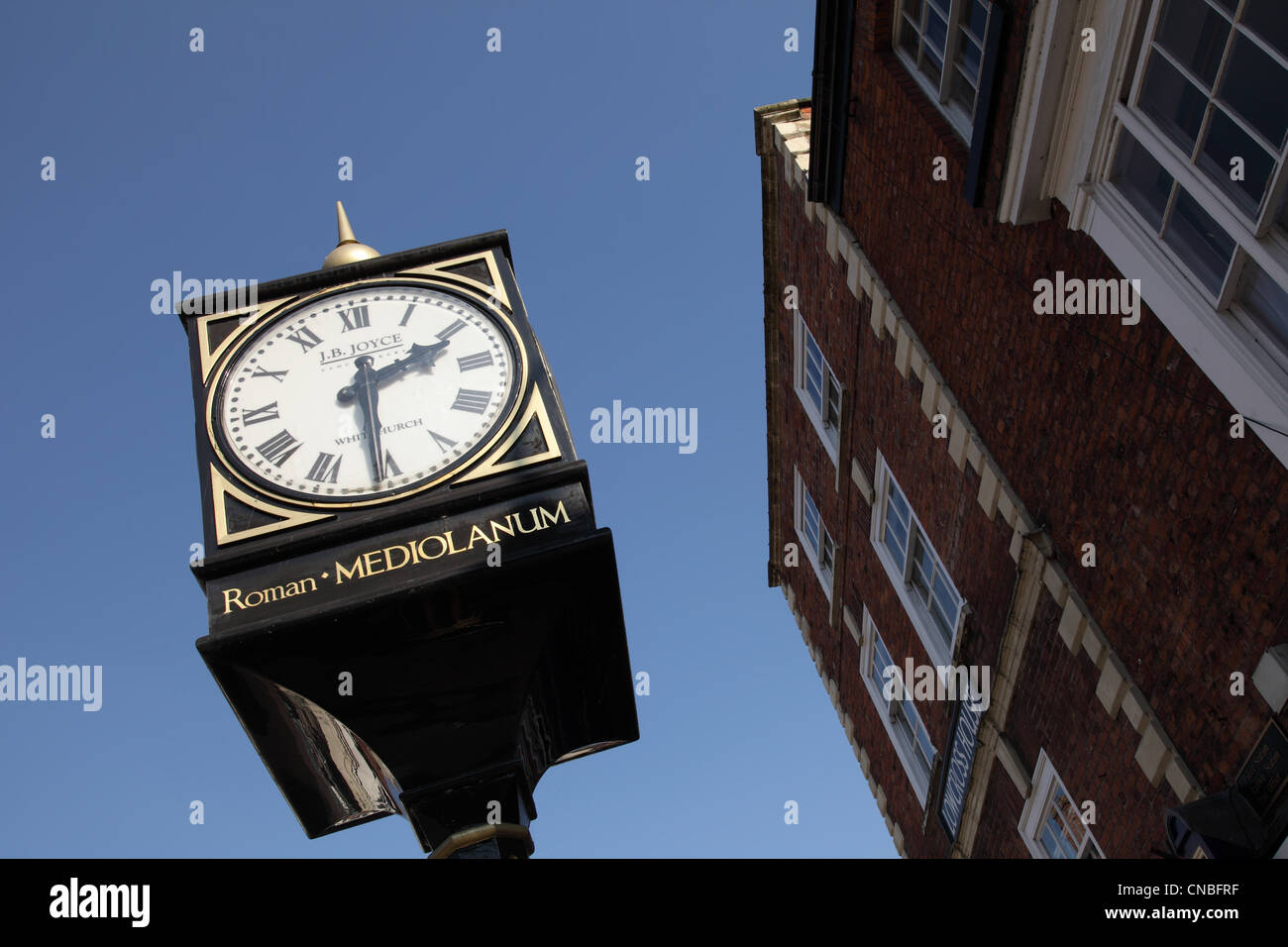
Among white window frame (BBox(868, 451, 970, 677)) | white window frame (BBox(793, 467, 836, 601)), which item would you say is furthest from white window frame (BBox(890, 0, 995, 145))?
white window frame (BBox(793, 467, 836, 601))

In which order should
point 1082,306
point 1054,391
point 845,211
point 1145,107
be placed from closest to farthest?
point 1145,107
point 1082,306
point 1054,391
point 845,211

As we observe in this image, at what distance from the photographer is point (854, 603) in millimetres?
15031

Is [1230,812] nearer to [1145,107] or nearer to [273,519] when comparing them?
[1145,107]

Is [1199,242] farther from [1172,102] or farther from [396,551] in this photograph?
[396,551]

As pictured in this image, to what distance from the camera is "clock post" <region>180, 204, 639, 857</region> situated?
4801 millimetres

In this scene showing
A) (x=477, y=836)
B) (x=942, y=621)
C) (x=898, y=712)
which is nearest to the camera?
(x=477, y=836)

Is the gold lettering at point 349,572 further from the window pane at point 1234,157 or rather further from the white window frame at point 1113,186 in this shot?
the window pane at point 1234,157

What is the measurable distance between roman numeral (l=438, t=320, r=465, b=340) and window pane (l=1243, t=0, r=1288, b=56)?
14.0 ft

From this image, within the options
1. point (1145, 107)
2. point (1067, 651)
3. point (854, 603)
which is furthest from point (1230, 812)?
point (854, 603)

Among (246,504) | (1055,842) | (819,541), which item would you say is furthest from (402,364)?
(819,541)

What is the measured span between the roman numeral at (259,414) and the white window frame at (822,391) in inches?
345

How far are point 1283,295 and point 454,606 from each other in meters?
4.54

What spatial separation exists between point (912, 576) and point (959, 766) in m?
2.00

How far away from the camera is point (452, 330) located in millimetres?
6316
